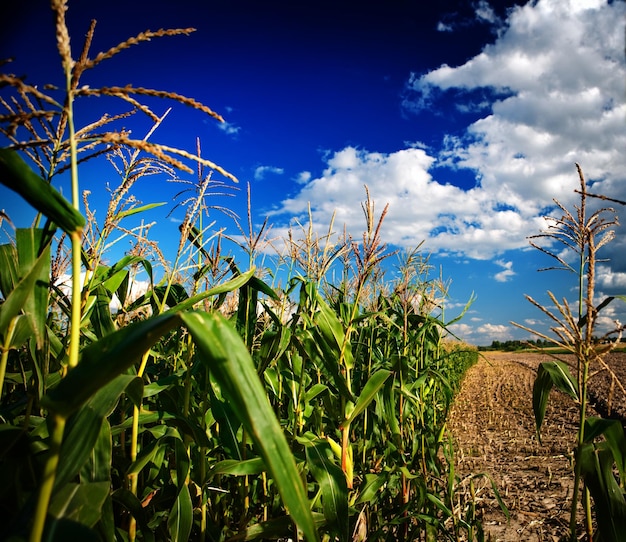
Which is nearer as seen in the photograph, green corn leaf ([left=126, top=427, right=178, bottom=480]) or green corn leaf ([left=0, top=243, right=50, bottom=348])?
green corn leaf ([left=0, top=243, right=50, bottom=348])

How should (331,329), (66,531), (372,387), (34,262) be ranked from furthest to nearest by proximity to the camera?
(331,329) → (372,387) → (34,262) → (66,531)

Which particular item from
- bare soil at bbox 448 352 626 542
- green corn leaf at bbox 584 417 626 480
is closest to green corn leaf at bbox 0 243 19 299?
bare soil at bbox 448 352 626 542

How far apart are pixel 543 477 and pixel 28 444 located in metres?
5.70

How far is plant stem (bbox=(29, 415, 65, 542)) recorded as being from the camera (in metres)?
0.78

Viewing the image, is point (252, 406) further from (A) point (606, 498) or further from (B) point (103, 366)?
(A) point (606, 498)

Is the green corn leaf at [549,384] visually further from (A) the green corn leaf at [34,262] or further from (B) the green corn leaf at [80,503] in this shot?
(A) the green corn leaf at [34,262]

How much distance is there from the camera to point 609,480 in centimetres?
160

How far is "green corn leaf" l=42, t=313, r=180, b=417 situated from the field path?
6.34 feet

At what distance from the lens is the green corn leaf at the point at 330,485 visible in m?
1.83

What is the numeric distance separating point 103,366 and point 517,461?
6522mm

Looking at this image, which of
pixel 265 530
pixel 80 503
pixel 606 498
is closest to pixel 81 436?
pixel 80 503

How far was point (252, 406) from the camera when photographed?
73cm

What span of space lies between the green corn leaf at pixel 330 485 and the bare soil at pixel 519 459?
3.98ft

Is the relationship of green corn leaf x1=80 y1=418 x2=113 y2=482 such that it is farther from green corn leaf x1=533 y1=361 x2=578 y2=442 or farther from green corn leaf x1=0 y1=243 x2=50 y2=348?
green corn leaf x1=533 y1=361 x2=578 y2=442
